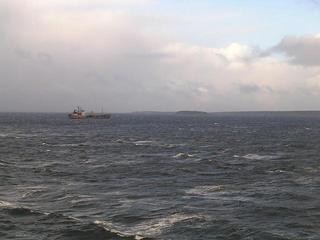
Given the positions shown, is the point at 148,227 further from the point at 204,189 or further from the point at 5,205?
the point at 204,189

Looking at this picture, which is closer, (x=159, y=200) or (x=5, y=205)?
(x=5, y=205)

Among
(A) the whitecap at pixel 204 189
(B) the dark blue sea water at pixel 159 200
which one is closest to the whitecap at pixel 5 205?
(B) the dark blue sea water at pixel 159 200

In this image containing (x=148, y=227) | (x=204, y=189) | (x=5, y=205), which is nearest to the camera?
(x=148, y=227)

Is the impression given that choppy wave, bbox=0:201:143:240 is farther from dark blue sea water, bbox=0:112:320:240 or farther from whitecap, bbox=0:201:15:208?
whitecap, bbox=0:201:15:208

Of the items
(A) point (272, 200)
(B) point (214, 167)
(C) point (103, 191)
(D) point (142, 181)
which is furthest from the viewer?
(B) point (214, 167)

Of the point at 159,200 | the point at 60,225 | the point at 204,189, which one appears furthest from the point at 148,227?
the point at 204,189

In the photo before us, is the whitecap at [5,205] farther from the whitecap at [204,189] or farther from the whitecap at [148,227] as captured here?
the whitecap at [204,189]

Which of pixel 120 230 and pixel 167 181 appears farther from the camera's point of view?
pixel 167 181

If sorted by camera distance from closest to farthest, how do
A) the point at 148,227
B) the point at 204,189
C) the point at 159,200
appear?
the point at 148,227 < the point at 159,200 < the point at 204,189

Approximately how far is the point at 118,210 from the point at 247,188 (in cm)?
1175

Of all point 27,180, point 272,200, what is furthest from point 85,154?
point 272,200

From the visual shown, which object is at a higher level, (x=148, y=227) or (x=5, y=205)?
(x=5, y=205)

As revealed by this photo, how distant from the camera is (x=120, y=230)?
81.8 feet

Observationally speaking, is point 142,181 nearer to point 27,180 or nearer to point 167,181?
point 167,181
